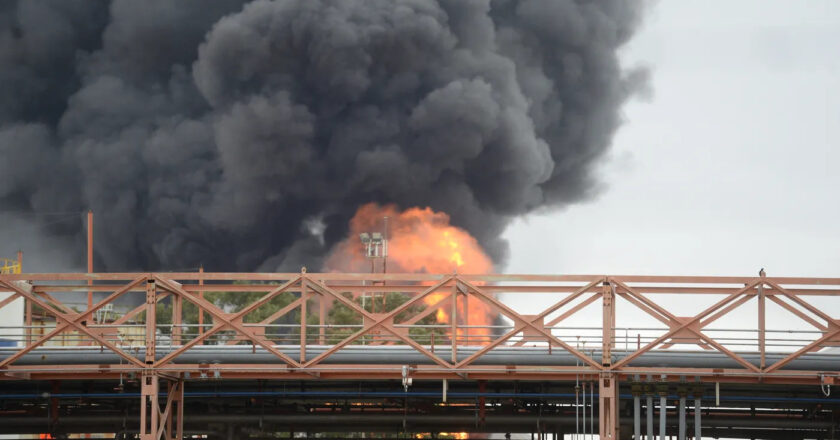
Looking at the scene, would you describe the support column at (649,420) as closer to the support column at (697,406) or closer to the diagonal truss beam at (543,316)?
the support column at (697,406)

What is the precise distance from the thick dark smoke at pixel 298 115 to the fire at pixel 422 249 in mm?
1780

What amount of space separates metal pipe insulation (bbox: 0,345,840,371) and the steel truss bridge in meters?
0.05

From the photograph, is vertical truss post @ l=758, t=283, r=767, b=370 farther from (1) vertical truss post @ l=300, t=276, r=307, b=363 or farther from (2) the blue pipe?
(1) vertical truss post @ l=300, t=276, r=307, b=363

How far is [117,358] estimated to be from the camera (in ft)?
116

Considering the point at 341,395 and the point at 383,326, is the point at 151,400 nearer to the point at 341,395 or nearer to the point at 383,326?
→ the point at 341,395

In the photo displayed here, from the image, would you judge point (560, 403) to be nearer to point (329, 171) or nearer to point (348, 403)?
point (348, 403)

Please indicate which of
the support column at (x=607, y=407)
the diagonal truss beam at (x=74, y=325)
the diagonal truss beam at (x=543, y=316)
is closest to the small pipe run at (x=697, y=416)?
the support column at (x=607, y=407)

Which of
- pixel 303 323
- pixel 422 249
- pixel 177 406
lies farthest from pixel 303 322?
pixel 422 249

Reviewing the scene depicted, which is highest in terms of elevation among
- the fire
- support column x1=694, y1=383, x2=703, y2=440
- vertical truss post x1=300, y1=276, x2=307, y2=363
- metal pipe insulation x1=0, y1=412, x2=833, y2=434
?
the fire

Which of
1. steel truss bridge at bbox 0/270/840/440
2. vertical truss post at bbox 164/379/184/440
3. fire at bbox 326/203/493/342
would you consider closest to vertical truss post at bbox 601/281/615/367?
steel truss bridge at bbox 0/270/840/440

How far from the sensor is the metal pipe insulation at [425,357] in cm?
3231

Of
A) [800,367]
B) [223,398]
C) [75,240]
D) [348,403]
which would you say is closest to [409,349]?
[348,403]

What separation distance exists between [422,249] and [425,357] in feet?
197

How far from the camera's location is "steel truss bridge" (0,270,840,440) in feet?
103
